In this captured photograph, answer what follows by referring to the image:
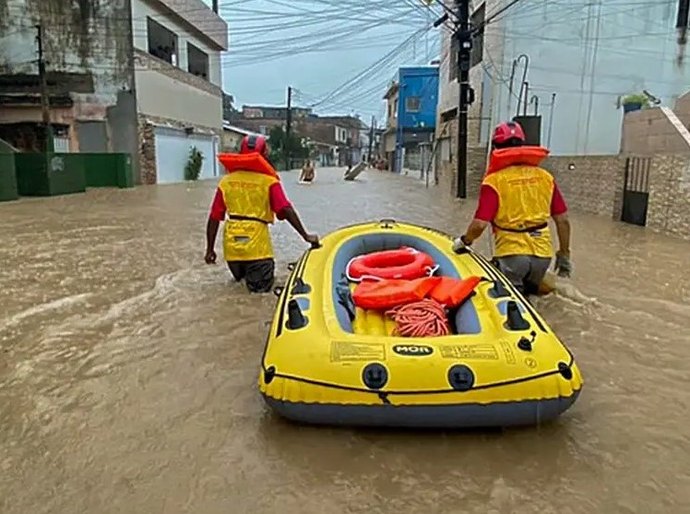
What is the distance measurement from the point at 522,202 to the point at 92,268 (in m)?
4.54

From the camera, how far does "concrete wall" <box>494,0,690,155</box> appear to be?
1608cm

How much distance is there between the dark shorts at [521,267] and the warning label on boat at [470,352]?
175cm

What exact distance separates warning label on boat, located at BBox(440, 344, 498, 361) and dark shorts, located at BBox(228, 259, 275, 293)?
2.71 metres

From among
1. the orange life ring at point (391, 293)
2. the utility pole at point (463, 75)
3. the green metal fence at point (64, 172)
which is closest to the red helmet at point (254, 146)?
the orange life ring at point (391, 293)

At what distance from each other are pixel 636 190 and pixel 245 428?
907cm

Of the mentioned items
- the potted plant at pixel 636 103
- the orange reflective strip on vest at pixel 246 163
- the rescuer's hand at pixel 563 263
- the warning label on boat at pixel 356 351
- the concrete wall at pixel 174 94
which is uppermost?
the concrete wall at pixel 174 94

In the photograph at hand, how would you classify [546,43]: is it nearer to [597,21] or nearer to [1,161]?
[597,21]

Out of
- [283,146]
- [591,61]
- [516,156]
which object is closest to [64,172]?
[591,61]

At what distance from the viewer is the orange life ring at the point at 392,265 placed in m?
3.86

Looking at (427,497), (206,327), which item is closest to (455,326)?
(427,497)

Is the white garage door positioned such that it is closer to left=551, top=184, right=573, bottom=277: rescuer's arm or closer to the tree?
the tree

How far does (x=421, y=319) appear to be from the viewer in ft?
10.4

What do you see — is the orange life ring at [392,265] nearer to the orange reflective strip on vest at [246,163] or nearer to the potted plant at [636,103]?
the orange reflective strip on vest at [246,163]

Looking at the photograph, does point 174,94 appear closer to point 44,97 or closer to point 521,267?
point 44,97
